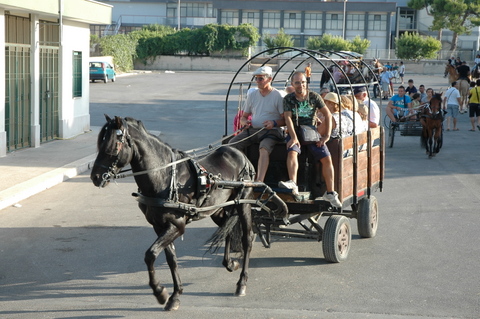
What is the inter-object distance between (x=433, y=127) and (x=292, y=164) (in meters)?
9.99

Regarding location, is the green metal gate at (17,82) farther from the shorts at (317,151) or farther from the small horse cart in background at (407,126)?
the shorts at (317,151)

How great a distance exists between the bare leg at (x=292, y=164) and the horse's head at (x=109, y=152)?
2.45 metres

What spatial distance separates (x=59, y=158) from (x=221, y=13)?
7157 centimetres

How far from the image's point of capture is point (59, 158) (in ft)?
50.2

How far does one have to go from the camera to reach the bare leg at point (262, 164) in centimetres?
812

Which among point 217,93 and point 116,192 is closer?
point 116,192

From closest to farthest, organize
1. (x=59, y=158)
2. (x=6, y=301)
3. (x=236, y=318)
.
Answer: (x=236, y=318)
(x=6, y=301)
(x=59, y=158)

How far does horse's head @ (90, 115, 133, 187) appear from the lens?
6020 mm

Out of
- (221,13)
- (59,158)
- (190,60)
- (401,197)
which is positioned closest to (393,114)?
(401,197)

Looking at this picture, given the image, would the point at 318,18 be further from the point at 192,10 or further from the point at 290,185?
the point at 290,185

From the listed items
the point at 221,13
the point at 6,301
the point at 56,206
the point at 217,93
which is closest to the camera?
the point at 6,301

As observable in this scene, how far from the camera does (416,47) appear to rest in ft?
226

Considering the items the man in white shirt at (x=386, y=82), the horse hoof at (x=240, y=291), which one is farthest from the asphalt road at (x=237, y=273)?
the man in white shirt at (x=386, y=82)

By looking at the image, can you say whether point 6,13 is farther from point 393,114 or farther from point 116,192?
point 393,114
